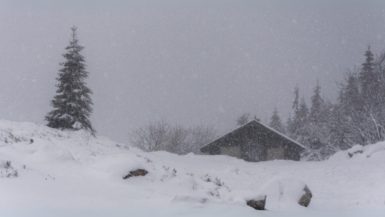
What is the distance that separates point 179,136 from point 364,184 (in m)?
34.9

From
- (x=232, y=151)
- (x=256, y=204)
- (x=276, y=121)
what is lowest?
(x=256, y=204)

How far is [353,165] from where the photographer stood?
1966 cm

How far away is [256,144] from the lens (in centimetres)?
3030

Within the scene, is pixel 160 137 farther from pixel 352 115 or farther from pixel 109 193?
pixel 109 193

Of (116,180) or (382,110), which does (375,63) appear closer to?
(382,110)

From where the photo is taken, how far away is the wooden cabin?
29.9 m

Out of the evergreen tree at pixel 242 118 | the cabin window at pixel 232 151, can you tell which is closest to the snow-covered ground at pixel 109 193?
the cabin window at pixel 232 151

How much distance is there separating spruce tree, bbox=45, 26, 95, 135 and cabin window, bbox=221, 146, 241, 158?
13.1 metres

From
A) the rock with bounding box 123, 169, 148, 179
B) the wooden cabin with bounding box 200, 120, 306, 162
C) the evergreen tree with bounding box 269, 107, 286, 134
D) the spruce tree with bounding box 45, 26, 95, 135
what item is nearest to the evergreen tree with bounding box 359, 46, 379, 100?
the wooden cabin with bounding box 200, 120, 306, 162

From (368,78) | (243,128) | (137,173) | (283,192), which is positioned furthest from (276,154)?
(137,173)

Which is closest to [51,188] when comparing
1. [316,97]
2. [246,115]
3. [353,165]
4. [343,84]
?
[353,165]

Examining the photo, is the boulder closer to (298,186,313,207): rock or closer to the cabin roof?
(298,186,313,207): rock

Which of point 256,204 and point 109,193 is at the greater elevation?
point 109,193

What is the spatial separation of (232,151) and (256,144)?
2530 millimetres
